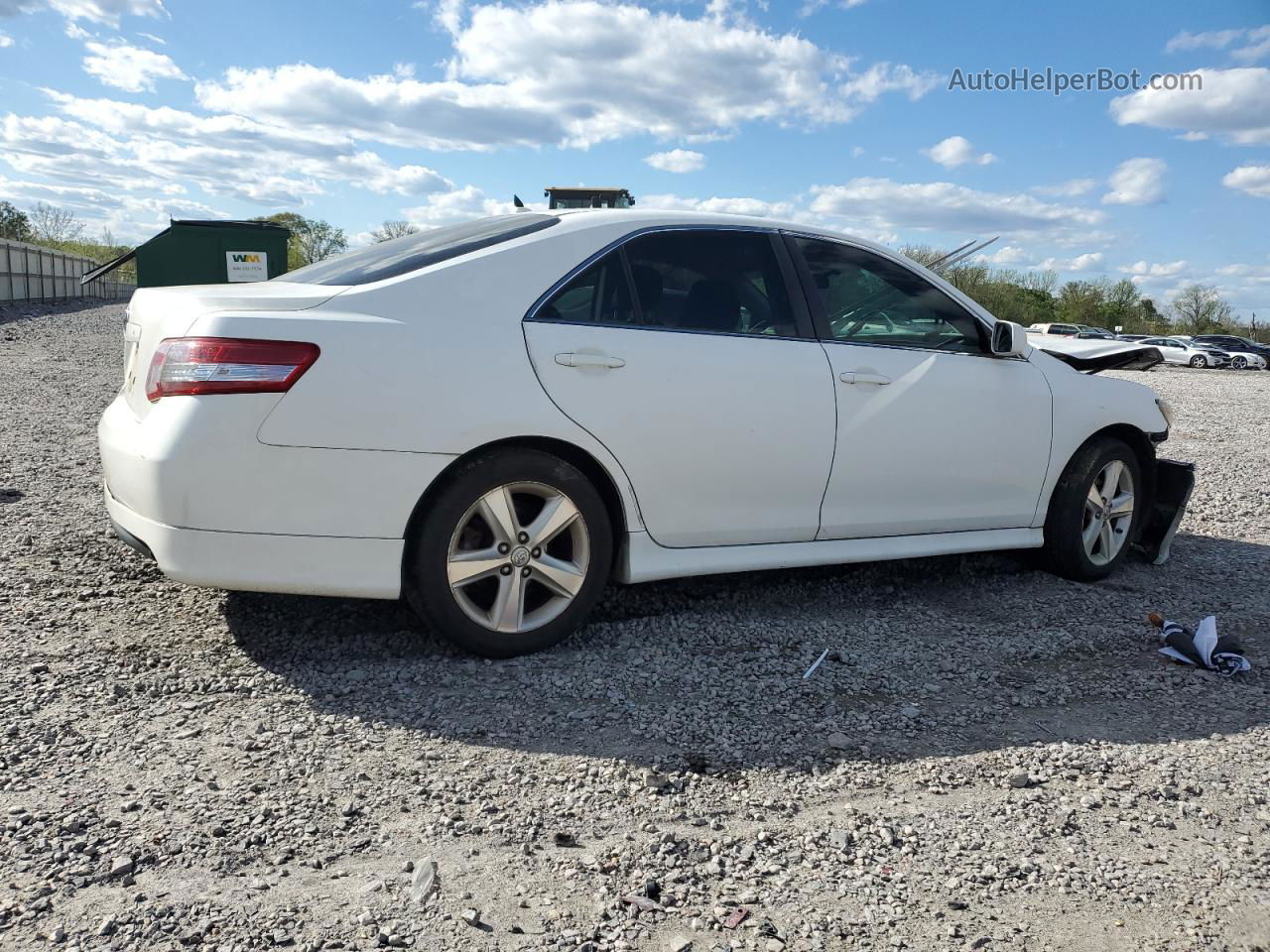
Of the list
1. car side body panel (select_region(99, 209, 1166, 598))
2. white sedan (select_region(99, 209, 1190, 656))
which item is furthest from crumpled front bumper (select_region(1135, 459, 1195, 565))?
car side body panel (select_region(99, 209, 1166, 598))

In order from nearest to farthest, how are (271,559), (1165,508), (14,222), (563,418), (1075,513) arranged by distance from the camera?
1. (271,559)
2. (563,418)
3. (1075,513)
4. (1165,508)
5. (14,222)

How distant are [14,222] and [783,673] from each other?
65.9 metres

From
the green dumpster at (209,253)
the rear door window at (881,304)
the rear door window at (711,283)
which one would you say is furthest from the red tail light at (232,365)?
the green dumpster at (209,253)

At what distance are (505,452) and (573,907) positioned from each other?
1683 millimetres

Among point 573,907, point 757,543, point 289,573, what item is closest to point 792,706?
point 757,543

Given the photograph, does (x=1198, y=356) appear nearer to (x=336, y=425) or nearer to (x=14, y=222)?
(x=336, y=425)

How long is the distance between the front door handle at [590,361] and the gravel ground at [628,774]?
110 centimetres

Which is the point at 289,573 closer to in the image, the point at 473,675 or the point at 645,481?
the point at 473,675

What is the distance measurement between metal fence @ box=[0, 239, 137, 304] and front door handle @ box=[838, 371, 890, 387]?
3010cm

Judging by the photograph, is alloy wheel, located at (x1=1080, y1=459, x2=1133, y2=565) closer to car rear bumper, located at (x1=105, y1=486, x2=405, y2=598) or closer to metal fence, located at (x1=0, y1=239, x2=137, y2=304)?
car rear bumper, located at (x1=105, y1=486, x2=405, y2=598)

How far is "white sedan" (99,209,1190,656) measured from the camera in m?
3.27

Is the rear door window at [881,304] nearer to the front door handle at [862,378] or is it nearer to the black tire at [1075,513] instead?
the front door handle at [862,378]

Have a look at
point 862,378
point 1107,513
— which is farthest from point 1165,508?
point 862,378

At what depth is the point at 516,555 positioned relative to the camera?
3637 mm
